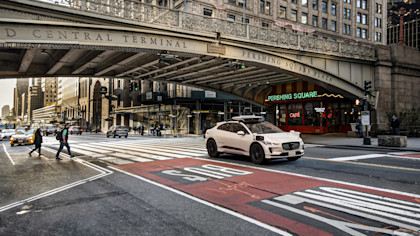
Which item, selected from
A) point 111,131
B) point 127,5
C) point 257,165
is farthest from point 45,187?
point 111,131

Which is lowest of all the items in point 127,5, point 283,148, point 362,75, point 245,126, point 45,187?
point 45,187

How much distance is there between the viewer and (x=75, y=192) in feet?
21.1

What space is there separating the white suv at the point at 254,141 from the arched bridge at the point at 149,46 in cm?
695

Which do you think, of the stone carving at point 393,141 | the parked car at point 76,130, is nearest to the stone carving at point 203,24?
the stone carving at point 393,141

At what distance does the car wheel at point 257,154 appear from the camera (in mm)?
9688

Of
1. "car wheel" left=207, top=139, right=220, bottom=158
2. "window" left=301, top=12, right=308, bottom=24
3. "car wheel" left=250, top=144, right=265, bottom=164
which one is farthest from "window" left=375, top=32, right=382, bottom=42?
"car wheel" left=250, top=144, right=265, bottom=164

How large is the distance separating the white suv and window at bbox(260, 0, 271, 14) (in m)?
37.9

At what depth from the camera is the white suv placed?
31.4 feet

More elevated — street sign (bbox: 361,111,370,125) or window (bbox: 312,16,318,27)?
window (bbox: 312,16,318,27)

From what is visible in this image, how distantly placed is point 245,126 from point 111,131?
2988 centimetres

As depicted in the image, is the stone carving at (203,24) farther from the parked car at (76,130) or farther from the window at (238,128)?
the parked car at (76,130)

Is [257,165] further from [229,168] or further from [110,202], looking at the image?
[110,202]

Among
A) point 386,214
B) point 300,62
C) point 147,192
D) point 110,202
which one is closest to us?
point 386,214

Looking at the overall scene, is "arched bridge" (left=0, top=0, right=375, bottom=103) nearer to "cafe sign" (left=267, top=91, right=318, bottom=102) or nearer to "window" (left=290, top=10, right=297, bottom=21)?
"cafe sign" (left=267, top=91, right=318, bottom=102)
